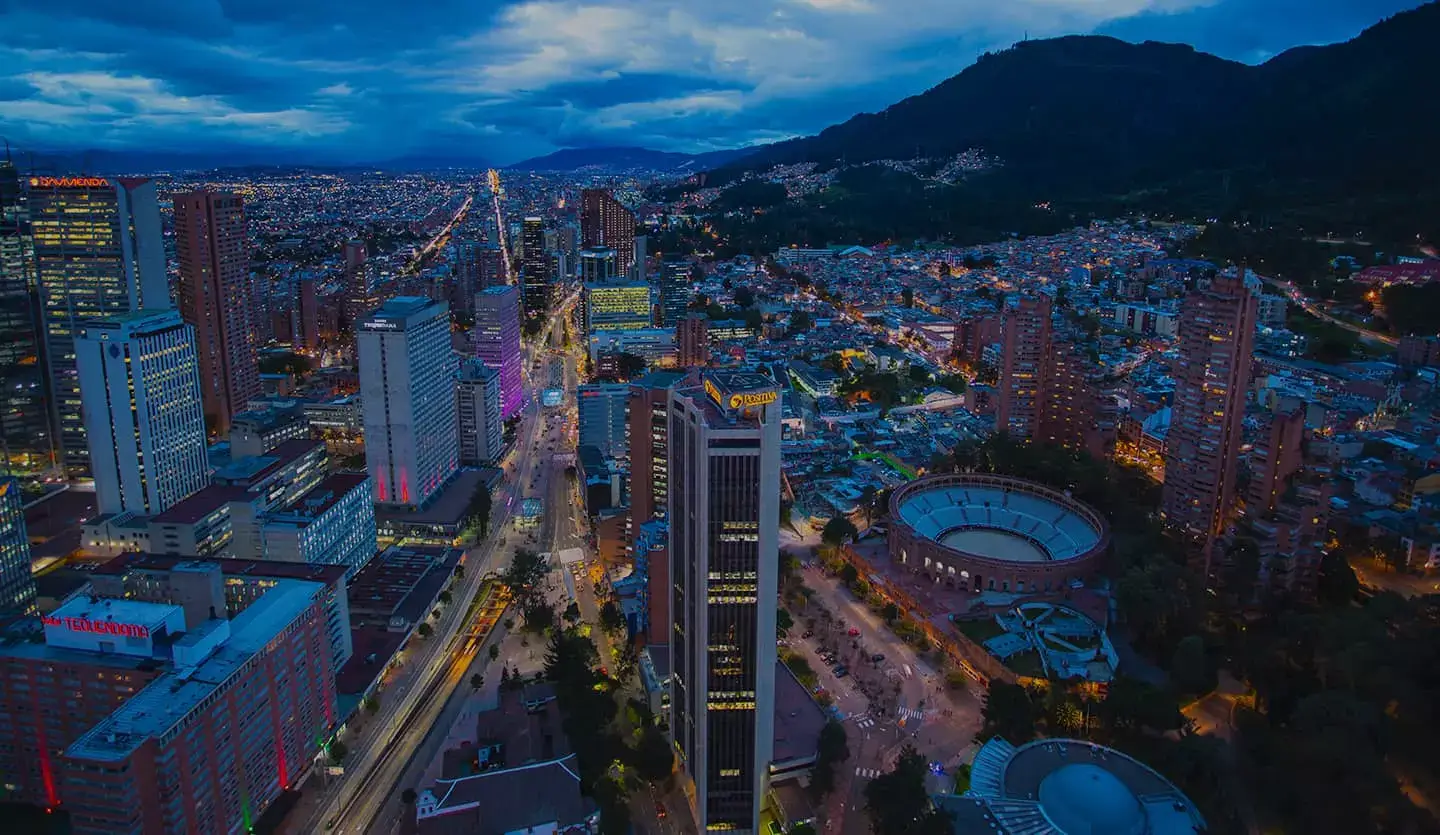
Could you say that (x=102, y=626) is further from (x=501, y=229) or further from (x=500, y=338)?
(x=501, y=229)

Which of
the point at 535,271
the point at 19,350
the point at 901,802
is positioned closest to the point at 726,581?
the point at 901,802

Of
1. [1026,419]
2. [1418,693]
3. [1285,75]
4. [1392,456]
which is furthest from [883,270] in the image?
[1418,693]

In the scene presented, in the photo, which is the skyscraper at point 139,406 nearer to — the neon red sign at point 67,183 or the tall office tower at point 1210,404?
the neon red sign at point 67,183

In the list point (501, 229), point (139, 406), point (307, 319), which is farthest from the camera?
point (501, 229)

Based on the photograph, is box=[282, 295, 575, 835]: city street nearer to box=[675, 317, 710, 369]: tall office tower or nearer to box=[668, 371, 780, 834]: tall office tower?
box=[668, 371, 780, 834]: tall office tower

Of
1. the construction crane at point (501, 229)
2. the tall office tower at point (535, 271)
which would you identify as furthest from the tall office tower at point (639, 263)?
the construction crane at point (501, 229)

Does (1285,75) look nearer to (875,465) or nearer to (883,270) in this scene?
(883,270)
